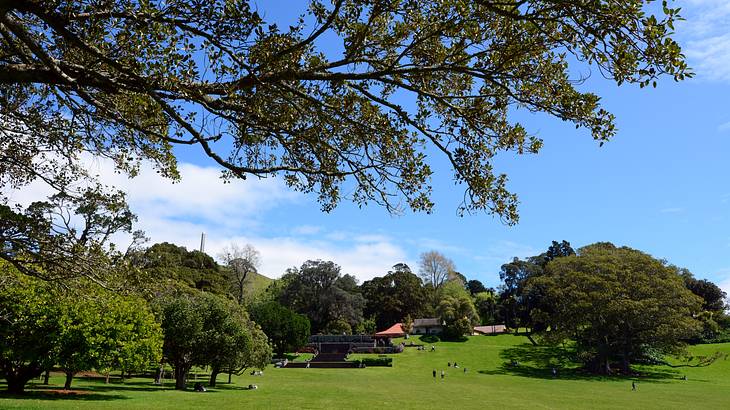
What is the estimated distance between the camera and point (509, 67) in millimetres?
5578

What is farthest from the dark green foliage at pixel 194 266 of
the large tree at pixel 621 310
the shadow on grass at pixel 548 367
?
the large tree at pixel 621 310

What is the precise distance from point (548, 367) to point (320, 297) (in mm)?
33148

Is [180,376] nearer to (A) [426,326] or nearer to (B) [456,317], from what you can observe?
(B) [456,317]

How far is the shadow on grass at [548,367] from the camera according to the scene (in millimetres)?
42250

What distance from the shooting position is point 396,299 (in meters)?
79.5

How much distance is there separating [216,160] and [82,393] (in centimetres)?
1733

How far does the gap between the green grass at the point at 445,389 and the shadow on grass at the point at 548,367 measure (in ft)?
0.31

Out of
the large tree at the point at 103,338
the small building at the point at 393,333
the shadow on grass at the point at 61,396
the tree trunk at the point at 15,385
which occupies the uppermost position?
the small building at the point at 393,333

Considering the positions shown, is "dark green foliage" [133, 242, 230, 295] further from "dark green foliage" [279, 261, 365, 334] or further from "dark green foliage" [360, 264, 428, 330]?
"dark green foliage" [360, 264, 428, 330]

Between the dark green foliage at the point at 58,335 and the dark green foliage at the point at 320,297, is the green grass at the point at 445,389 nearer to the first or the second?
the dark green foliage at the point at 58,335

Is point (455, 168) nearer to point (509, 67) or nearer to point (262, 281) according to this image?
point (509, 67)

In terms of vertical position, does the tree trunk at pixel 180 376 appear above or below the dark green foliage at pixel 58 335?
below

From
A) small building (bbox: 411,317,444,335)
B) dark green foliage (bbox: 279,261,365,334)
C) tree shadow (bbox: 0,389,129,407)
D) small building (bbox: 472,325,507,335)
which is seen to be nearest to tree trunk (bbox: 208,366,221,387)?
tree shadow (bbox: 0,389,129,407)

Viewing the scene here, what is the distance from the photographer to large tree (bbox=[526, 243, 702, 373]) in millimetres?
42062
